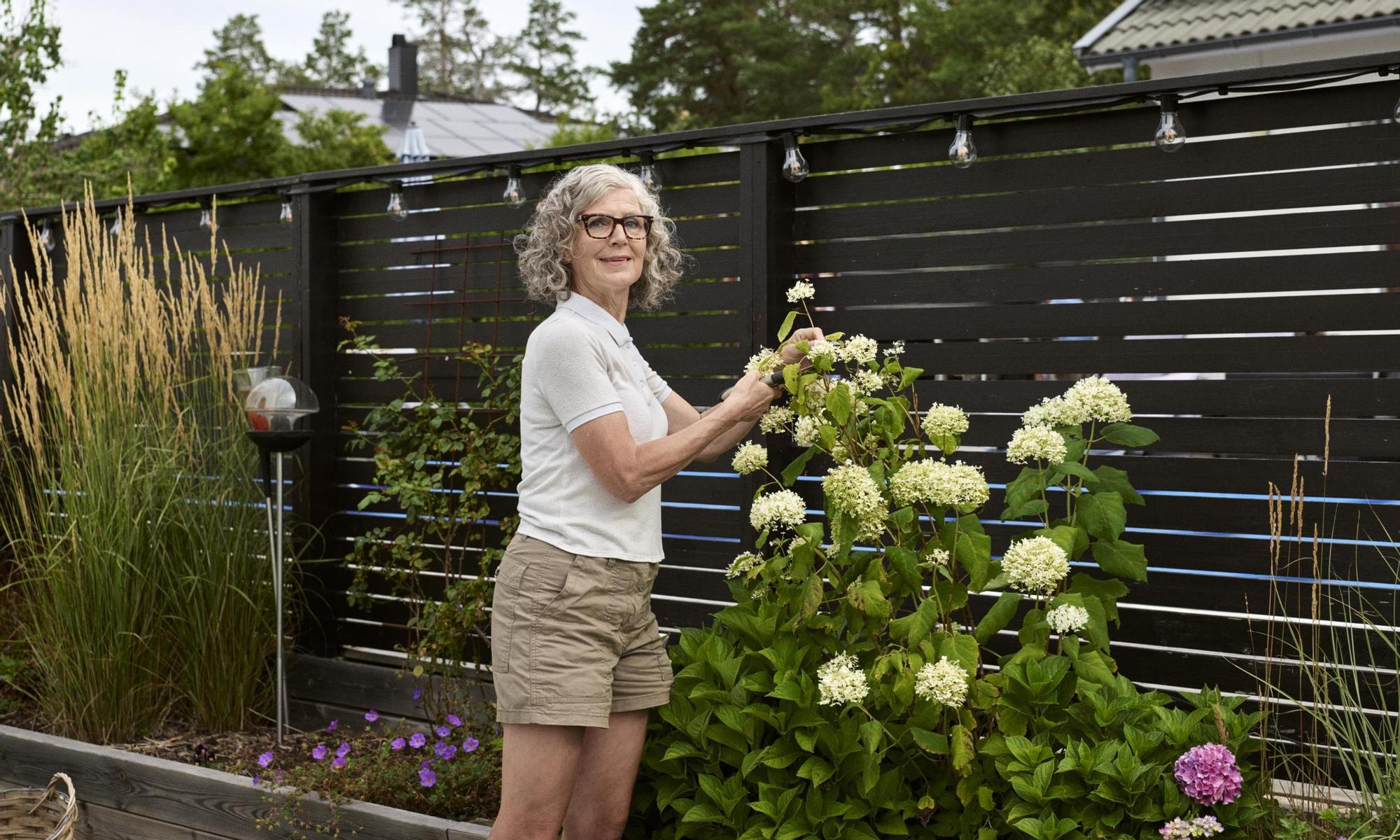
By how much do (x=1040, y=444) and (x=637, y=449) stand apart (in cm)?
75

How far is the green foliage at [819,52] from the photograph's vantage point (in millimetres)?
19812

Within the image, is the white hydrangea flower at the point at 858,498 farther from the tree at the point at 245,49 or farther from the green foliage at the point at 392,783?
the tree at the point at 245,49

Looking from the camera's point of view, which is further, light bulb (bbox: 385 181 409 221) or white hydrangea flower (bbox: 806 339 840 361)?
light bulb (bbox: 385 181 409 221)

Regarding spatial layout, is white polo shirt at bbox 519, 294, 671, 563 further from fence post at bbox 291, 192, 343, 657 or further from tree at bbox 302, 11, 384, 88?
tree at bbox 302, 11, 384, 88

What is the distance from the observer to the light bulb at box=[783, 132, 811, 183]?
3.37 metres

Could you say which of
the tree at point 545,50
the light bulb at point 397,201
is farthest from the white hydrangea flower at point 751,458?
the tree at point 545,50

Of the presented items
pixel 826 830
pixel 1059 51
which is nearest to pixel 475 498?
pixel 826 830

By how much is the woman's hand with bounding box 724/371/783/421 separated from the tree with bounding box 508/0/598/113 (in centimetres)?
3115

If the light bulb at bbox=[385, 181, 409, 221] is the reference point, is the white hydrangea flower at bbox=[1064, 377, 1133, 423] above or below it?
below

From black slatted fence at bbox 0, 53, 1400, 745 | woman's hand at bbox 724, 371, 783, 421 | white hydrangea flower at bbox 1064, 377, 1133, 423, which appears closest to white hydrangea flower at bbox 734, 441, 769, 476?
woman's hand at bbox 724, 371, 783, 421

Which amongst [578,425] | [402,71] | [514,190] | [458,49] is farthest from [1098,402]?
[458,49]

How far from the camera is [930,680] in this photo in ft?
7.26

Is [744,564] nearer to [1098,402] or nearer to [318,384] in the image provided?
[1098,402]

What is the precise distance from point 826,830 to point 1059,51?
1544cm
